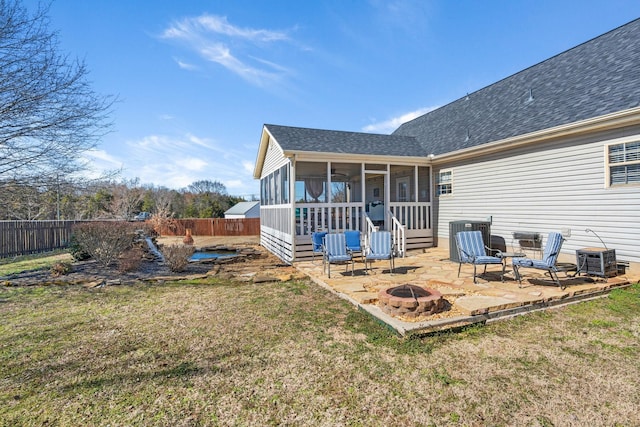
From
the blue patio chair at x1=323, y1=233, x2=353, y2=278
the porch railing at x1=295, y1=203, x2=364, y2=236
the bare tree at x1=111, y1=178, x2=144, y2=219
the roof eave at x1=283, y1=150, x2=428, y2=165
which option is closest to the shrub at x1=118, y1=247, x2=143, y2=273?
the porch railing at x1=295, y1=203, x2=364, y2=236

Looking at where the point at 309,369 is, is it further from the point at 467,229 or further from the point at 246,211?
the point at 246,211

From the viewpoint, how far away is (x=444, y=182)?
10.6m

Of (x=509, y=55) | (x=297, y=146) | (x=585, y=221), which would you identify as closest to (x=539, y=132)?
(x=585, y=221)

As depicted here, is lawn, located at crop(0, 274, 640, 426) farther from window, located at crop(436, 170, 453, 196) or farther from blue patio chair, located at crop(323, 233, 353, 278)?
window, located at crop(436, 170, 453, 196)

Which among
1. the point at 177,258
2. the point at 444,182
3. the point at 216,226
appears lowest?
the point at 177,258

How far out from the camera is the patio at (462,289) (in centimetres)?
416

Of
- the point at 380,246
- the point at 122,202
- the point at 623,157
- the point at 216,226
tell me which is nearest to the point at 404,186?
the point at 380,246

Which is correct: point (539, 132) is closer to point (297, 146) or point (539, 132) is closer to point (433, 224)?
point (433, 224)

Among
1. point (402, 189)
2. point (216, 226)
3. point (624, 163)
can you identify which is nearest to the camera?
point (624, 163)

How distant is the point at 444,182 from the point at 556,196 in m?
3.63

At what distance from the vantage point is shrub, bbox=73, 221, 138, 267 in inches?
343

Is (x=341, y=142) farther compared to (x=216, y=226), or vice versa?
(x=216, y=226)

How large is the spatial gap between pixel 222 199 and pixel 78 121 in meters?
33.2

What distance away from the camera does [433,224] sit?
11.0 metres
